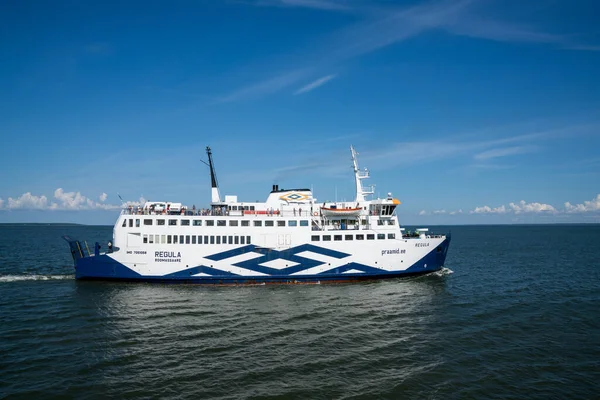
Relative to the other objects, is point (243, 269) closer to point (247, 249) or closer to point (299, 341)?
point (247, 249)

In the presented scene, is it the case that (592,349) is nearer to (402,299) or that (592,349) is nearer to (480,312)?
(480,312)

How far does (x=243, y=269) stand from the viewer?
2691 cm

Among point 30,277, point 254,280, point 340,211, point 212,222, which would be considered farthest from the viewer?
point 30,277

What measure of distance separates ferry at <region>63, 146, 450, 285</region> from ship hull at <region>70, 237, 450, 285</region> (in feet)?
0.24

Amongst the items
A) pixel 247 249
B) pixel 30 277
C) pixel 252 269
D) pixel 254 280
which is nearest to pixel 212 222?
pixel 247 249

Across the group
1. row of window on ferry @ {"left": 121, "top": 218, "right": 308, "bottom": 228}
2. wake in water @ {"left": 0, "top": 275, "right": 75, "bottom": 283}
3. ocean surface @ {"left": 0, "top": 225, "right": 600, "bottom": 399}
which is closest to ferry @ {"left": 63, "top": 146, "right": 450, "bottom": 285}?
row of window on ferry @ {"left": 121, "top": 218, "right": 308, "bottom": 228}

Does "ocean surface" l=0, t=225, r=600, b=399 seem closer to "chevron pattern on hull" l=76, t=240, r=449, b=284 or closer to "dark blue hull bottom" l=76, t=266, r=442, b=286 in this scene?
"dark blue hull bottom" l=76, t=266, r=442, b=286

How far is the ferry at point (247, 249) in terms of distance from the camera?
26594mm

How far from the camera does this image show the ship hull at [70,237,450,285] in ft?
87.0

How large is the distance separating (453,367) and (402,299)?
9636 mm

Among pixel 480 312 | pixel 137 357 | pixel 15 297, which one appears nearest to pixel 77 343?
pixel 137 357

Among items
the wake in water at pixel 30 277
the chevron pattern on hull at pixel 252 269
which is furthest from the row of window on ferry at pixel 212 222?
the wake in water at pixel 30 277

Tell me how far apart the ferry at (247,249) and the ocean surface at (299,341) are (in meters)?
1.19

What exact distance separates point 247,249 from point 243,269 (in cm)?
154
